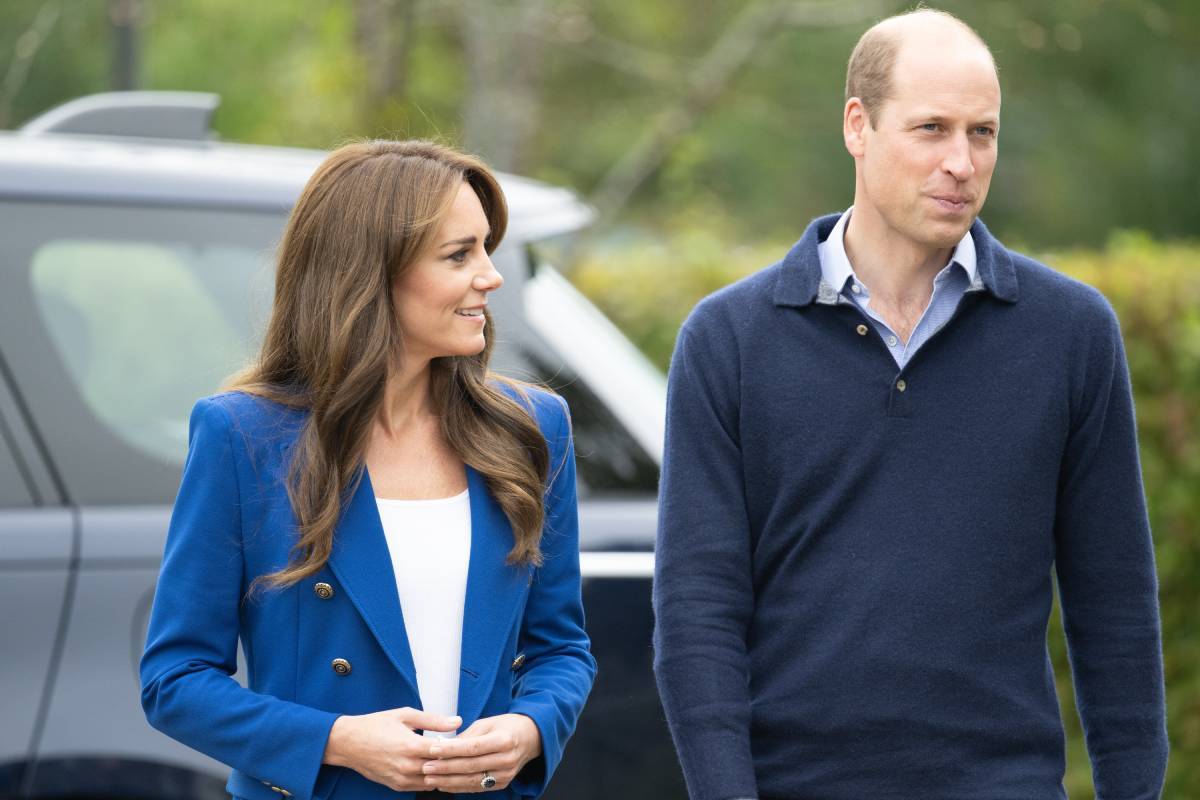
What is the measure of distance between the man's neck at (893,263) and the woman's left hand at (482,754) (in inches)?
34.4

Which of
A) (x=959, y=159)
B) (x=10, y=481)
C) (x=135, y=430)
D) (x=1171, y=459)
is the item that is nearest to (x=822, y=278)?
(x=959, y=159)

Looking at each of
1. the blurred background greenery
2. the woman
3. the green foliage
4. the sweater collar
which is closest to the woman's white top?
the woman

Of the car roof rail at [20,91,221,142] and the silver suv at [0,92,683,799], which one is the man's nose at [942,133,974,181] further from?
the car roof rail at [20,91,221,142]

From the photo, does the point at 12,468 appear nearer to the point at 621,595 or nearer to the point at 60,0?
the point at 621,595

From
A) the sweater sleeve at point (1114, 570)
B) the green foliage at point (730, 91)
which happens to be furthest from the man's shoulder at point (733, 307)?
the green foliage at point (730, 91)

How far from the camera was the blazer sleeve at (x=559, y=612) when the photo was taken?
8.60ft

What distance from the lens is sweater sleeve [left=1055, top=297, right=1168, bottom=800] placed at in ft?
8.44

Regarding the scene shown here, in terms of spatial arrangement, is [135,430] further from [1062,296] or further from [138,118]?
[1062,296]

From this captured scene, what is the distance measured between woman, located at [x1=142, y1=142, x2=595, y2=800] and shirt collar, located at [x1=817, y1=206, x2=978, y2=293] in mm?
526

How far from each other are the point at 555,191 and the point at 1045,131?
16.0 m

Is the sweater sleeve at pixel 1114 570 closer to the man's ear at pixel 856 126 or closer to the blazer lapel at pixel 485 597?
the man's ear at pixel 856 126

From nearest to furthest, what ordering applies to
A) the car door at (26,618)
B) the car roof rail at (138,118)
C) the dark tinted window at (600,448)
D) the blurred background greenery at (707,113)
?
1. the car door at (26,618)
2. the dark tinted window at (600,448)
3. the car roof rail at (138,118)
4. the blurred background greenery at (707,113)

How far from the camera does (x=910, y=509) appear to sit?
251 centimetres

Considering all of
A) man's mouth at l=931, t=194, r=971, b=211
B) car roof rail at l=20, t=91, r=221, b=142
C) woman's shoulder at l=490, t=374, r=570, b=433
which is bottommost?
woman's shoulder at l=490, t=374, r=570, b=433
